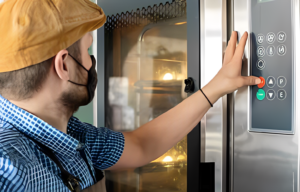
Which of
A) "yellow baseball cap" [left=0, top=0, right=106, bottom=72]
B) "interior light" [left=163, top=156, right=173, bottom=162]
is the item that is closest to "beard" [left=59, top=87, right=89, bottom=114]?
"yellow baseball cap" [left=0, top=0, right=106, bottom=72]

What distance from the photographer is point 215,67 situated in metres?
0.88

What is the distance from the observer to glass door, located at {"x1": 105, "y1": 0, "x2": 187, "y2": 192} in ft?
3.32

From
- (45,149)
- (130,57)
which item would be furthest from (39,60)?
(130,57)

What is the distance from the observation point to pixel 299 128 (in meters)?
0.72

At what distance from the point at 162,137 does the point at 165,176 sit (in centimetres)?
22

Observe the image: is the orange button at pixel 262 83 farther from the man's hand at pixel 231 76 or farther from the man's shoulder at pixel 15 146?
the man's shoulder at pixel 15 146

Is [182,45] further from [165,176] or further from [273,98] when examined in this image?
[165,176]

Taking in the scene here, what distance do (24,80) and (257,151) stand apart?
66 centimetres

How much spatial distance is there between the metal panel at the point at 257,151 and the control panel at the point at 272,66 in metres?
0.02

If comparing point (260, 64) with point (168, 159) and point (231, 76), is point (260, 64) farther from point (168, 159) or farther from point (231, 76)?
point (168, 159)

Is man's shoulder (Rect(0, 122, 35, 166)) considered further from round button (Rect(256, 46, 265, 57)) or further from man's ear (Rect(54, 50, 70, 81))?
round button (Rect(256, 46, 265, 57))

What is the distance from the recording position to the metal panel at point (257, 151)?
733 millimetres

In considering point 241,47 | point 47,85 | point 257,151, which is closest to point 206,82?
point 241,47

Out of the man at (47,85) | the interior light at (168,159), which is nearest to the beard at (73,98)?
the man at (47,85)
